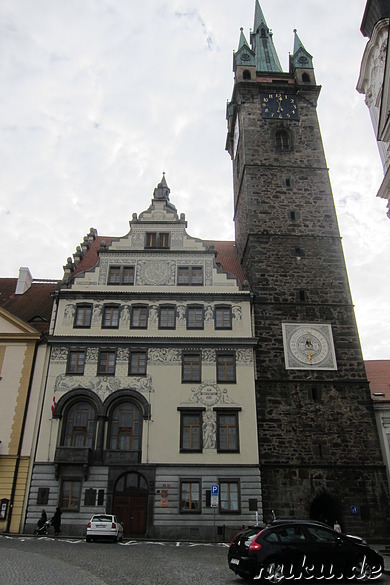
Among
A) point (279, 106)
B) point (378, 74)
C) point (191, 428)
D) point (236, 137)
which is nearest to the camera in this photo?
point (378, 74)

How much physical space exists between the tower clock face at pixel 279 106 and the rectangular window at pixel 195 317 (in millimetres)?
16343

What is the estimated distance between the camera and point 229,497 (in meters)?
22.9

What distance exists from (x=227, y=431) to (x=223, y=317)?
20.6 ft

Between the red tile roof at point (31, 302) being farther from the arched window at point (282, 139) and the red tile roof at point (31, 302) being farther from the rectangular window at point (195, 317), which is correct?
the arched window at point (282, 139)

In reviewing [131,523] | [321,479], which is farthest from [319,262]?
[131,523]

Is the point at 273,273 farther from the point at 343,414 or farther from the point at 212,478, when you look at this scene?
the point at 212,478

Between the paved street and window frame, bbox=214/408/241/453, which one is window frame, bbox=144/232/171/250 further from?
the paved street

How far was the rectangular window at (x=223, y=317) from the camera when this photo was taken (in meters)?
26.7

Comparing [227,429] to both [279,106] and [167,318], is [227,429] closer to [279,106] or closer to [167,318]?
[167,318]

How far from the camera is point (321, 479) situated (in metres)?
23.5

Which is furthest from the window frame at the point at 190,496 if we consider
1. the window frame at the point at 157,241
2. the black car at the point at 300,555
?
the window frame at the point at 157,241

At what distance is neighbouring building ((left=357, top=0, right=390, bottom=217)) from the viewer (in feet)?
52.8

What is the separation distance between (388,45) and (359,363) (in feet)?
53.2

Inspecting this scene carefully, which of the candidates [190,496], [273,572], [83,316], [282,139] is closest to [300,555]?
[273,572]
